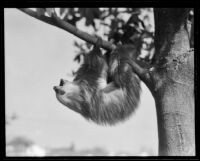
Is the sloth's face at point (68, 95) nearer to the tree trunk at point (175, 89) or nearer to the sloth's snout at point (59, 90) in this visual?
the sloth's snout at point (59, 90)

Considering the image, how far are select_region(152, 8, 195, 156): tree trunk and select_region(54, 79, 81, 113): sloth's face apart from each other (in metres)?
1.90

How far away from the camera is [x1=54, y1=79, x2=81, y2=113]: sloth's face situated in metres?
5.29

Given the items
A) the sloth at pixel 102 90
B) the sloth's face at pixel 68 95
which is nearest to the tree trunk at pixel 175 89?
the sloth at pixel 102 90

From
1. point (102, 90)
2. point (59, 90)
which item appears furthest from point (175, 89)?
point (59, 90)

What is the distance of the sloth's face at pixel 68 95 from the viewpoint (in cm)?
529

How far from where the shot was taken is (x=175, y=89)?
3555 millimetres

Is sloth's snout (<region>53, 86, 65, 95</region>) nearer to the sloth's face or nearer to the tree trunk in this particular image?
the sloth's face

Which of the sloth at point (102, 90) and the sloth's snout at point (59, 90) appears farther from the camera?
the sloth's snout at point (59, 90)

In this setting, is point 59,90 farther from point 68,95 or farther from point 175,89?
point 175,89

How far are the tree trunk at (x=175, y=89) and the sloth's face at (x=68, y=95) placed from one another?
74.9 inches

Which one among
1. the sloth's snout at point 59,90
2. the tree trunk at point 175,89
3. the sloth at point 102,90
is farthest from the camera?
the sloth's snout at point 59,90

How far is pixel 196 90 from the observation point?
3.74 meters
